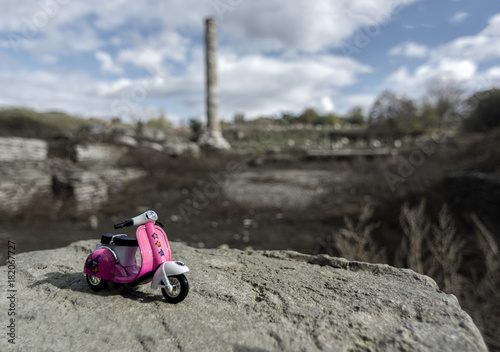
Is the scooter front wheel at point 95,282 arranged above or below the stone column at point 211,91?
below

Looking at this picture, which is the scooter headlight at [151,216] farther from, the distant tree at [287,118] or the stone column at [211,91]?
the distant tree at [287,118]

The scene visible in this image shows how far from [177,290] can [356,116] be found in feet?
120

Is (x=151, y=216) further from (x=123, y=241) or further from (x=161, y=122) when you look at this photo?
(x=161, y=122)

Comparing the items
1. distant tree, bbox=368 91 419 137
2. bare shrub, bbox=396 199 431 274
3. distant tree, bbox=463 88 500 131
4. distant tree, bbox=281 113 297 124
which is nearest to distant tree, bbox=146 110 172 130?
distant tree, bbox=281 113 297 124

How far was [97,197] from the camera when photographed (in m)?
8.02

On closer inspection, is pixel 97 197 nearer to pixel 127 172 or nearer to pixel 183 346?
pixel 127 172

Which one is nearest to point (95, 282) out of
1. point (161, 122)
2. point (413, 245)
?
point (413, 245)

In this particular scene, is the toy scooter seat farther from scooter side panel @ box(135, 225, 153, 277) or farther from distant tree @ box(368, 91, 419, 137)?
distant tree @ box(368, 91, 419, 137)

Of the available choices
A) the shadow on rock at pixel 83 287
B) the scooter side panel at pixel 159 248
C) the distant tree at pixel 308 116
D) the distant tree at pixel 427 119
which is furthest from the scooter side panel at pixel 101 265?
the distant tree at pixel 308 116

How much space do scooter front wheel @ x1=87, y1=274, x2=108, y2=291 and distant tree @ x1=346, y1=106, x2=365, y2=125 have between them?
118 feet

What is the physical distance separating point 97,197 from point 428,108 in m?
24.5

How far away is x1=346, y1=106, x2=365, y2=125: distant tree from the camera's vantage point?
114 feet

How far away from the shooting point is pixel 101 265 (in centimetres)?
162

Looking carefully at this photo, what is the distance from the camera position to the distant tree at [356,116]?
34.7m
